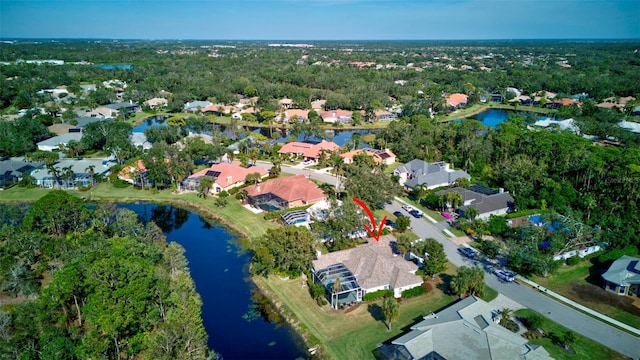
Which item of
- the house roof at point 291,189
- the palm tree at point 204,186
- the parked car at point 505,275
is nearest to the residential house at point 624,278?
the parked car at point 505,275

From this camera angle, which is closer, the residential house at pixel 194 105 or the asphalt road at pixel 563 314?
the asphalt road at pixel 563 314

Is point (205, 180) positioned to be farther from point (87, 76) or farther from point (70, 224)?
point (87, 76)

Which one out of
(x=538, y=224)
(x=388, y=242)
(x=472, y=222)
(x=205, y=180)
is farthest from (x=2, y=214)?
(x=538, y=224)

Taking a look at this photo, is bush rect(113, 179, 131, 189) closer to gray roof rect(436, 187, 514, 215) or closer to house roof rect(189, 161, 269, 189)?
house roof rect(189, 161, 269, 189)

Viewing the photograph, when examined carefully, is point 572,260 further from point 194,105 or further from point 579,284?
point 194,105

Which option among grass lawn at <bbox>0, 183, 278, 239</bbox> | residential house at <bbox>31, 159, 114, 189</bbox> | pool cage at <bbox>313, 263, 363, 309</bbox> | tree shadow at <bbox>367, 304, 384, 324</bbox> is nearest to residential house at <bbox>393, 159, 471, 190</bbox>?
grass lawn at <bbox>0, 183, 278, 239</bbox>

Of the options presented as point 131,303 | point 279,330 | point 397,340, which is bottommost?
point 279,330

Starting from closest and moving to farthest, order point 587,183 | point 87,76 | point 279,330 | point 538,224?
point 279,330
point 538,224
point 587,183
point 87,76

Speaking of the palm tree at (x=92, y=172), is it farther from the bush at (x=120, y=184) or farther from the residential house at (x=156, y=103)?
the residential house at (x=156, y=103)
